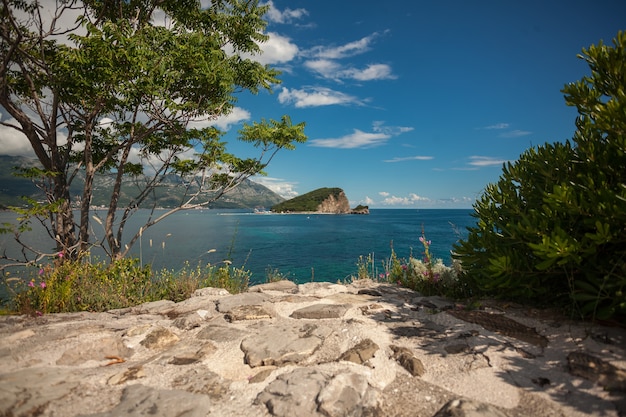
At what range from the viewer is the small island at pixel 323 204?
584 feet

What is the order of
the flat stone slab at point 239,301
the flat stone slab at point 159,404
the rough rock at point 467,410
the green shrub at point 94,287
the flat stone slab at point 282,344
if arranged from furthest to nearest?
the green shrub at point 94,287 → the flat stone slab at point 239,301 → the flat stone slab at point 282,344 → the flat stone slab at point 159,404 → the rough rock at point 467,410

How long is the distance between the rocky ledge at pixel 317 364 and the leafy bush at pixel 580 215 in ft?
1.44

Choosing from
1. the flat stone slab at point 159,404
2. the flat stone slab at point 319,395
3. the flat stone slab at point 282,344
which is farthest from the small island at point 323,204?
the flat stone slab at point 159,404

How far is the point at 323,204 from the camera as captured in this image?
177750 mm

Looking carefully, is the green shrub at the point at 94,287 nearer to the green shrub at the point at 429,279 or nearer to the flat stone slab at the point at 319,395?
the green shrub at the point at 429,279

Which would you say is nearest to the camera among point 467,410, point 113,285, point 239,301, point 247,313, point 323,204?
point 467,410

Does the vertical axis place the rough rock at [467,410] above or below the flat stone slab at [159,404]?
above

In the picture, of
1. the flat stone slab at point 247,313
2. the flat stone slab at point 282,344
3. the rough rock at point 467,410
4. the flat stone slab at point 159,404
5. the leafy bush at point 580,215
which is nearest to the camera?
the rough rock at point 467,410

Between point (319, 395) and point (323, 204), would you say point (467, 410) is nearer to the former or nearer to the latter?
point (319, 395)

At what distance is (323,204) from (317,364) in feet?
574

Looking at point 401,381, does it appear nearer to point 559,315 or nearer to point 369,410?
point 369,410

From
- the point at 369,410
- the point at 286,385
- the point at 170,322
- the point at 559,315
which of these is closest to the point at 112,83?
the point at 170,322

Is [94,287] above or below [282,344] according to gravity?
below

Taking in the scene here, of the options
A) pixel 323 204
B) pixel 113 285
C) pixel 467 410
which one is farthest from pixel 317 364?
pixel 323 204
